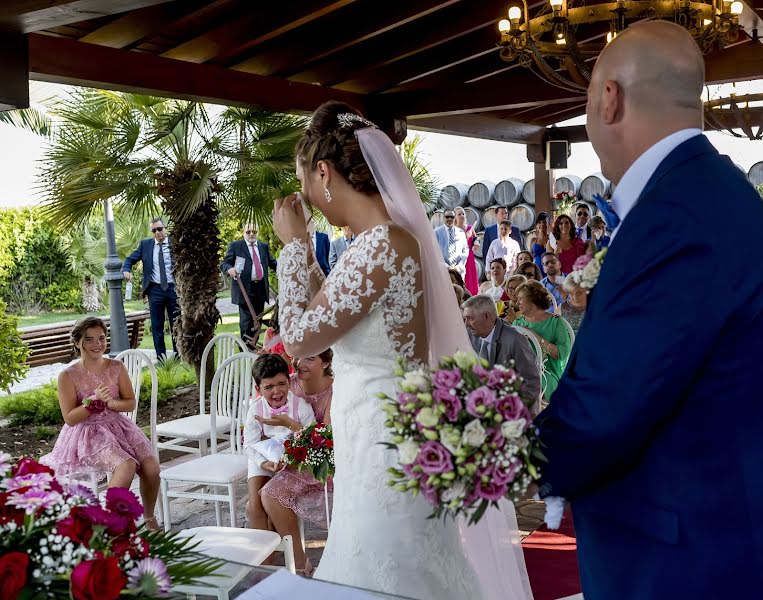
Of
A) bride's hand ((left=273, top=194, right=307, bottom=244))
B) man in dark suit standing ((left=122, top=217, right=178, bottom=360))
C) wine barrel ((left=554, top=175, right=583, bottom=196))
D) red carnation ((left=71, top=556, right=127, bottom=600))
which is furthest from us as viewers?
wine barrel ((left=554, top=175, right=583, bottom=196))

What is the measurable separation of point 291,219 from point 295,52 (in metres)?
5.97

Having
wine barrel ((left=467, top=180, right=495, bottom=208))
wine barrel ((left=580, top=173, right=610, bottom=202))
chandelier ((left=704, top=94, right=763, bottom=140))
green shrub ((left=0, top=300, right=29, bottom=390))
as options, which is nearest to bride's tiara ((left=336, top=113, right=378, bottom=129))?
green shrub ((left=0, top=300, right=29, bottom=390))

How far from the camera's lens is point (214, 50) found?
750cm

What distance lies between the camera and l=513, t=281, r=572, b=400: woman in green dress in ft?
19.0

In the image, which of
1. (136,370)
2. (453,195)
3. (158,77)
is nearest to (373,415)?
(136,370)

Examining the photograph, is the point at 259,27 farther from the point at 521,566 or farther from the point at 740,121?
the point at 521,566

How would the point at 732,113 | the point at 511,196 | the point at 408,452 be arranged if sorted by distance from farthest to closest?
1. the point at 511,196
2. the point at 732,113
3. the point at 408,452

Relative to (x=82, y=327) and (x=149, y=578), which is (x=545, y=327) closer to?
(x=82, y=327)

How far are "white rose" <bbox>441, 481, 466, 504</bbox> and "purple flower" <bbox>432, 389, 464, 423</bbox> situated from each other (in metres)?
0.11

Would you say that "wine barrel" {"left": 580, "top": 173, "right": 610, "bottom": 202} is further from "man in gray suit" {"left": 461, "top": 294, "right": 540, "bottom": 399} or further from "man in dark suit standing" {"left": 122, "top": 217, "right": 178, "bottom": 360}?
"man in gray suit" {"left": 461, "top": 294, "right": 540, "bottom": 399}

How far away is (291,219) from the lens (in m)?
2.74

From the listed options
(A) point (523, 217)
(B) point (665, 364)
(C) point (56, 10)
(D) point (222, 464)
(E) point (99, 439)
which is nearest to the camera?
(B) point (665, 364)

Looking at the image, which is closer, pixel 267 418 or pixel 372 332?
pixel 372 332

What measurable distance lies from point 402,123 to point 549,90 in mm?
1704
